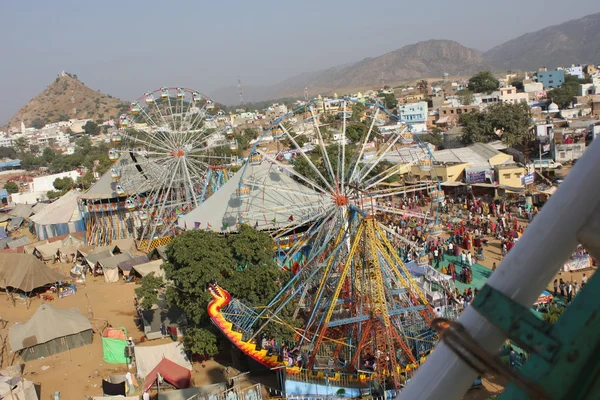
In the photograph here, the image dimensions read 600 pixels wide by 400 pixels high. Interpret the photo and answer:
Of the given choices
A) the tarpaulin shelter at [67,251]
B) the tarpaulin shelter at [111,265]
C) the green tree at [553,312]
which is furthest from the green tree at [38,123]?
the green tree at [553,312]

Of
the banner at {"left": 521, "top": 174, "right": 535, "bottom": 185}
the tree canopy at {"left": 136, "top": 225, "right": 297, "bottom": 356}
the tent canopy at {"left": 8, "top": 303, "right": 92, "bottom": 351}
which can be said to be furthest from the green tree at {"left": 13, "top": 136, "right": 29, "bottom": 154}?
the tree canopy at {"left": 136, "top": 225, "right": 297, "bottom": 356}

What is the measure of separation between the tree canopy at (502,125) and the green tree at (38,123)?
503ft

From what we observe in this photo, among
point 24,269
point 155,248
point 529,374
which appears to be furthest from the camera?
point 155,248

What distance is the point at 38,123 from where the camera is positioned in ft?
545

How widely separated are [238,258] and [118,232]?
665 inches

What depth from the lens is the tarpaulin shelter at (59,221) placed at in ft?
104

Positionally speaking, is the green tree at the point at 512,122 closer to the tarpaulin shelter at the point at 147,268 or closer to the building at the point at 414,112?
the building at the point at 414,112

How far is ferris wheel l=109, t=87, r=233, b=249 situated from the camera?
26.4 meters

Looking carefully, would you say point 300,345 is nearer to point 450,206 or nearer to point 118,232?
point 450,206

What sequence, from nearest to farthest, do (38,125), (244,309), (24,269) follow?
(244,309)
(24,269)
(38,125)

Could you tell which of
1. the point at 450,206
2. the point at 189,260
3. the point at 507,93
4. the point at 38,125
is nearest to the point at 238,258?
the point at 189,260

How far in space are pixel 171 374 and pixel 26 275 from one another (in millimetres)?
11779

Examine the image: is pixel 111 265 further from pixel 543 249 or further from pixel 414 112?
pixel 414 112

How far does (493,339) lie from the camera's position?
145 cm
